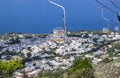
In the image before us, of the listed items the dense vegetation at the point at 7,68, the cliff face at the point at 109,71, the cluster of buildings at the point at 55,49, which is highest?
the cliff face at the point at 109,71

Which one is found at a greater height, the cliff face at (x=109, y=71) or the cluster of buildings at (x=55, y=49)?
the cliff face at (x=109, y=71)

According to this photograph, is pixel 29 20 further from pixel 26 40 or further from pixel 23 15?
pixel 26 40

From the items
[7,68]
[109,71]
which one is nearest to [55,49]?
[7,68]

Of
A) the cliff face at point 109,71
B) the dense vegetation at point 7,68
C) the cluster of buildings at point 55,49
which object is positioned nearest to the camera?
the cliff face at point 109,71

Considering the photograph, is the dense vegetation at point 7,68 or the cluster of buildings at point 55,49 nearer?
the dense vegetation at point 7,68

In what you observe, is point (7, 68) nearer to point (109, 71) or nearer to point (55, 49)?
point (109, 71)

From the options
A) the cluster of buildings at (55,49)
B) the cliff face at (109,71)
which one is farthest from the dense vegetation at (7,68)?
the cluster of buildings at (55,49)

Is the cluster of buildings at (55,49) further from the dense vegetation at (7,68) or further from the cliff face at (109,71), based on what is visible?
the cliff face at (109,71)

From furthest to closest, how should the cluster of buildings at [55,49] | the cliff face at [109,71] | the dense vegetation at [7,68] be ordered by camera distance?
1. the cluster of buildings at [55,49]
2. the dense vegetation at [7,68]
3. the cliff face at [109,71]

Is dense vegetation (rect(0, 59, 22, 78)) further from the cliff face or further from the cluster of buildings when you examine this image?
the cluster of buildings

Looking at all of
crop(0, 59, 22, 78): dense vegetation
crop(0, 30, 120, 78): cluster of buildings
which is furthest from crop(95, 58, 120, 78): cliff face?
crop(0, 30, 120, 78): cluster of buildings

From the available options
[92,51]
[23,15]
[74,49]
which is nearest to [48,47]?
[74,49]
